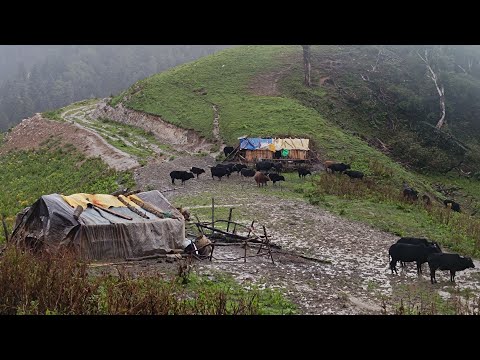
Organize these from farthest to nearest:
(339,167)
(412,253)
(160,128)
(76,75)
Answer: (76,75) → (160,128) → (339,167) → (412,253)

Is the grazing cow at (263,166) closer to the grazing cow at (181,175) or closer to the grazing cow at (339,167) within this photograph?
the grazing cow at (339,167)

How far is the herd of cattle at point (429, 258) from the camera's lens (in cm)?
1367

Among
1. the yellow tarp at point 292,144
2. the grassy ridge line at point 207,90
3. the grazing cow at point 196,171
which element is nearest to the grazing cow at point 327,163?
the yellow tarp at point 292,144

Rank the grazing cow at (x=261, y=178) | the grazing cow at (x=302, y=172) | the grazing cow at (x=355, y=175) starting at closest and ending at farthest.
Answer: the grazing cow at (x=261, y=178), the grazing cow at (x=355, y=175), the grazing cow at (x=302, y=172)

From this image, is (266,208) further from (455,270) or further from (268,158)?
(268,158)

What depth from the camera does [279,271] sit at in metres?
14.3

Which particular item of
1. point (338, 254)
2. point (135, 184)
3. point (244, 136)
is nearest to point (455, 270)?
point (338, 254)

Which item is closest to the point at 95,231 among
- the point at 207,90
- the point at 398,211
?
the point at 398,211

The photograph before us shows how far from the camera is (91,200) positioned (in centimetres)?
1531

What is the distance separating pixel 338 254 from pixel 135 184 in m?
14.6

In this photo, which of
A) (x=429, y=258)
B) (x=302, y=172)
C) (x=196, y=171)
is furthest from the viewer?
(x=302, y=172)

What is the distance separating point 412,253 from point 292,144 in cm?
2081

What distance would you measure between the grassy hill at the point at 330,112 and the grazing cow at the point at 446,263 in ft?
26.3

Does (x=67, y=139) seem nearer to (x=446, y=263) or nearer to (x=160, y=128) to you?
→ (x=160, y=128)
